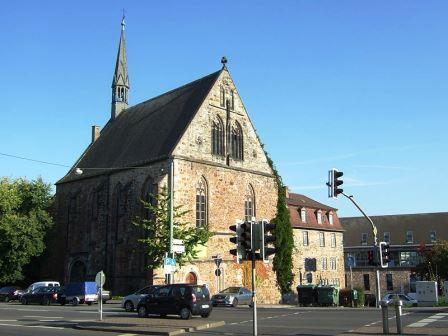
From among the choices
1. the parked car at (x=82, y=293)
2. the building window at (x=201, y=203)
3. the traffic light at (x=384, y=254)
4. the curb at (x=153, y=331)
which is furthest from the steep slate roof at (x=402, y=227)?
the curb at (x=153, y=331)

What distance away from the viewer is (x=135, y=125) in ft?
160

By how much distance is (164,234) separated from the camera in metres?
36.1

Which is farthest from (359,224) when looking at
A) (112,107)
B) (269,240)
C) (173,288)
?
(269,240)

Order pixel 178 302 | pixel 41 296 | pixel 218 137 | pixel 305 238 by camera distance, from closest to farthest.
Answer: pixel 178 302
pixel 41 296
pixel 218 137
pixel 305 238

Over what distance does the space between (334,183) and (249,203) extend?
2474 centimetres

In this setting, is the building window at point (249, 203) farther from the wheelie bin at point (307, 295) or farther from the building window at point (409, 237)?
the building window at point (409, 237)

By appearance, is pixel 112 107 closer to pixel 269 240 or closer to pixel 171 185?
pixel 171 185

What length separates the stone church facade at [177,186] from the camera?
39.4 metres

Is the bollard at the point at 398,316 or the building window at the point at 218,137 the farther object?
the building window at the point at 218,137

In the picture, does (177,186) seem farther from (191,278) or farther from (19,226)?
(19,226)


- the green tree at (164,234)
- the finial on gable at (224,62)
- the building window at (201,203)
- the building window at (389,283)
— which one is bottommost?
the building window at (389,283)

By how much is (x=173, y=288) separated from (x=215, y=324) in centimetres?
371

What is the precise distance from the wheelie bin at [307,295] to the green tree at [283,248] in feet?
28.4

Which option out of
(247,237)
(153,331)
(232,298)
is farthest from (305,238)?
(247,237)
